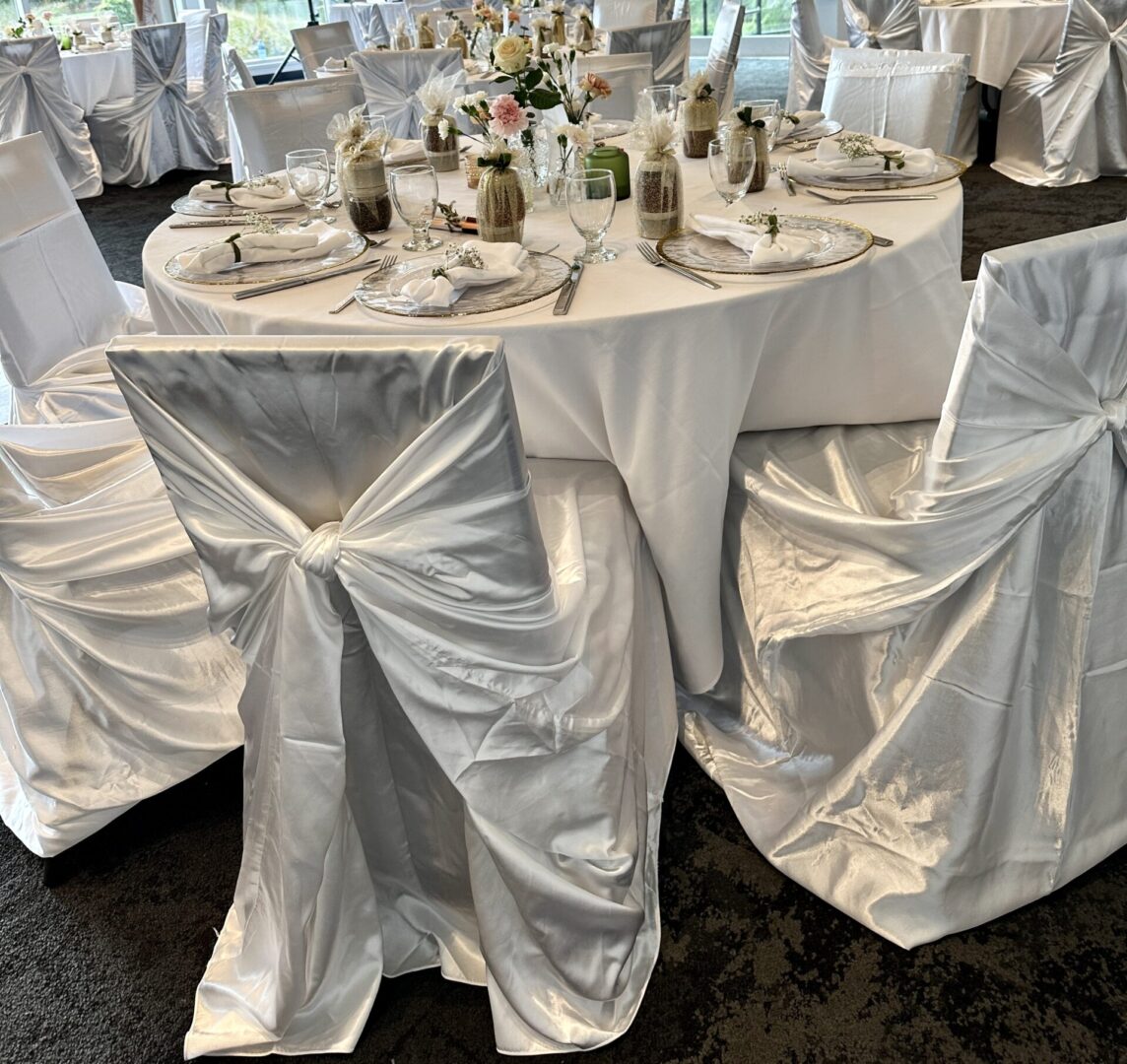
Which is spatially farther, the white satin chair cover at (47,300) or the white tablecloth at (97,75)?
the white tablecloth at (97,75)

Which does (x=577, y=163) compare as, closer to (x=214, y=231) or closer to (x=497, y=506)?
(x=214, y=231)

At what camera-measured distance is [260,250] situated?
1.66 m

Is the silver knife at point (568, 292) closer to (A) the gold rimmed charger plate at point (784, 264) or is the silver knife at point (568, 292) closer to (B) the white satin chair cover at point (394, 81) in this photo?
(A) the gold rimmed charger plate at point (784, 264)

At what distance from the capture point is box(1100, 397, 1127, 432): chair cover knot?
1.23 meters

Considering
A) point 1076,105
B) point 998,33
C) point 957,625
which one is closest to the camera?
point 957,625

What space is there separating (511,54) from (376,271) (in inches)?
16.2

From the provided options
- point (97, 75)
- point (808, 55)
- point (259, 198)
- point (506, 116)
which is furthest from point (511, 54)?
point (97, 75)

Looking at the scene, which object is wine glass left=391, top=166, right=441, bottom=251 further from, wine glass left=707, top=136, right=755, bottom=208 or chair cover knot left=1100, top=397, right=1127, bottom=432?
chair cover knot left=1100, top=397, right=1127, bottom=432

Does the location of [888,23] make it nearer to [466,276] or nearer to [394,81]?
[394,81]

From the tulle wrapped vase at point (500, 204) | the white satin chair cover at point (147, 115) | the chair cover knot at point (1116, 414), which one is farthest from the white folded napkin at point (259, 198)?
the white satin chair cover at point (147, 115)

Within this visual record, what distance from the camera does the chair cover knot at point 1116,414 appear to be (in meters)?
1.23

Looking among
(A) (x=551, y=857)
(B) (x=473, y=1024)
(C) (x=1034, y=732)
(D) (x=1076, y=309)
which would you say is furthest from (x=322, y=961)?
(D) (x=1076, y=309)

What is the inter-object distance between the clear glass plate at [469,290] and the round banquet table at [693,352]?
0.06 feet

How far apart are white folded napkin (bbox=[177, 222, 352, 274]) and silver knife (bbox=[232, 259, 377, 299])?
0.09 m
